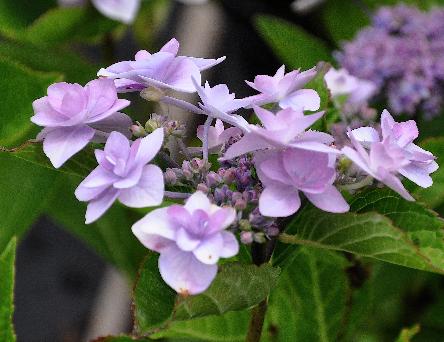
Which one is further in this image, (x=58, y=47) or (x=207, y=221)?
(x=58, y=47)

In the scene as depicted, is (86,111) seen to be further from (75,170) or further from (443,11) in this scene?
(443,11)

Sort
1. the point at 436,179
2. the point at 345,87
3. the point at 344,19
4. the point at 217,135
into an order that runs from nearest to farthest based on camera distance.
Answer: the point at 217,135 → the point at 436,179 → the point at 345,87 → the point at 344,19

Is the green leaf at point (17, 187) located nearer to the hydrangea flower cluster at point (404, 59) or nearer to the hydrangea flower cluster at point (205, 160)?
the hydrangea flower cluster at point (205, 160)

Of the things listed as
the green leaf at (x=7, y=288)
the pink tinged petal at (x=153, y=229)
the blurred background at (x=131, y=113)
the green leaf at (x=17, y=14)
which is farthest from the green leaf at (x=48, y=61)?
the pink tinged petal at (x=153, y=229)

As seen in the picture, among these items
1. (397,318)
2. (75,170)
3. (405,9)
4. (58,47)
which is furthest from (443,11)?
(75,170)

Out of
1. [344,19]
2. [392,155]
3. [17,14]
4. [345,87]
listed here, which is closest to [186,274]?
[392,155]

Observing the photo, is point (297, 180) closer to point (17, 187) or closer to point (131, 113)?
point (17, 187)
